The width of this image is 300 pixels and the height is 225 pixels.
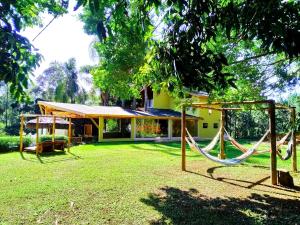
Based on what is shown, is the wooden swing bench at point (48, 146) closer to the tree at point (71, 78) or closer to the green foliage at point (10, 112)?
the green foliage at point (10, 112)

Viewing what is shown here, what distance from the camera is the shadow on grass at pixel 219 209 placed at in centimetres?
449

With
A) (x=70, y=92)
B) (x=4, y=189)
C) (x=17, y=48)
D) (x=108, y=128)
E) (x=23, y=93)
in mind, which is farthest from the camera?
(x=70, y=92)

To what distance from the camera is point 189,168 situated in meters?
9.37

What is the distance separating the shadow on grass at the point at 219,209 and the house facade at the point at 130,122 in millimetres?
14108

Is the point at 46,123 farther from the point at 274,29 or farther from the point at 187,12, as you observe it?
the point at 274,29

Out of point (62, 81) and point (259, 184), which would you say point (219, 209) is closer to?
point (259, 184)

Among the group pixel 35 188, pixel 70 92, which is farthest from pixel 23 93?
pixel 70 92

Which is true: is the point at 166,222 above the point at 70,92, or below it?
below

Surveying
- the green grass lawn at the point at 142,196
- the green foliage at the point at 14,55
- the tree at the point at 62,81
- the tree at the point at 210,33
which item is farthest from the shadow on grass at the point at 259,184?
the tree at the point at 62,81

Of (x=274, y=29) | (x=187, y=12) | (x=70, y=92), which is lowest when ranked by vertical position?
(x=274, y=29)

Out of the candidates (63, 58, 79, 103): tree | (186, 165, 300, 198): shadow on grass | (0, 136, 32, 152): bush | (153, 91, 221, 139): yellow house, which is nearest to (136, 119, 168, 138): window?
(153, 91, 221, 139): yellow house

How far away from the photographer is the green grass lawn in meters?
4.57

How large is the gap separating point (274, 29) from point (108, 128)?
21586 mm

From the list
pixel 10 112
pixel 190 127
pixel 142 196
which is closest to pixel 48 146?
pixel 142 196
